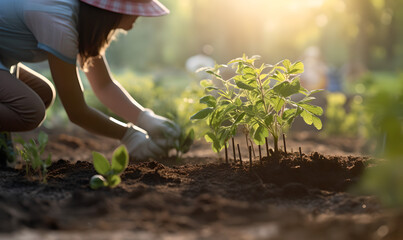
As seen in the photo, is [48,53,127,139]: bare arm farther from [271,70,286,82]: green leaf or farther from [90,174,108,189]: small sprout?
[271,70,286,82]: green leaf

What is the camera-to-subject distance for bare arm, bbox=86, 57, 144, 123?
3.27 metres

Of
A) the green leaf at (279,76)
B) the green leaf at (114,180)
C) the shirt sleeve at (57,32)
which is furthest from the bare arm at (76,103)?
the green leaf at (279,76)

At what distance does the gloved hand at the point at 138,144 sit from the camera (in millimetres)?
2941

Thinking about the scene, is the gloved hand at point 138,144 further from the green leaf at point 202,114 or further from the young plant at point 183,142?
the green leaf at point 202,114

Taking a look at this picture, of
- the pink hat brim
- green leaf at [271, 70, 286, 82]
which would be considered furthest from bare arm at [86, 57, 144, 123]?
green leaf at [271, 70, 286, 82]

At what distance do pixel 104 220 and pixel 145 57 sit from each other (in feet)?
115

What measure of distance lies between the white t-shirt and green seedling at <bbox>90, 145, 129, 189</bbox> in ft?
2.90


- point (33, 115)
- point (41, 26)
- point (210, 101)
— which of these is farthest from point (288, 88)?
point (33, 115)

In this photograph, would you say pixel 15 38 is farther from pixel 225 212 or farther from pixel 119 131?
pixel 225 212

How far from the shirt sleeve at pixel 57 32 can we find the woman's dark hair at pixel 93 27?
11cm

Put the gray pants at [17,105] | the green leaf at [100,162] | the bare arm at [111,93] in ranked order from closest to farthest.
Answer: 1. the green leaf at [100,162]
2. the gray pants at [17,105]
3. the bare arm at [111,93]

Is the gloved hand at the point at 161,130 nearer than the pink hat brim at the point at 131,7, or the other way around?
the pink hat brim at the point at 131,7

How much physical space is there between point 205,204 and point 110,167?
0.52 m

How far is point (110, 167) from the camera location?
1938 millimetres
